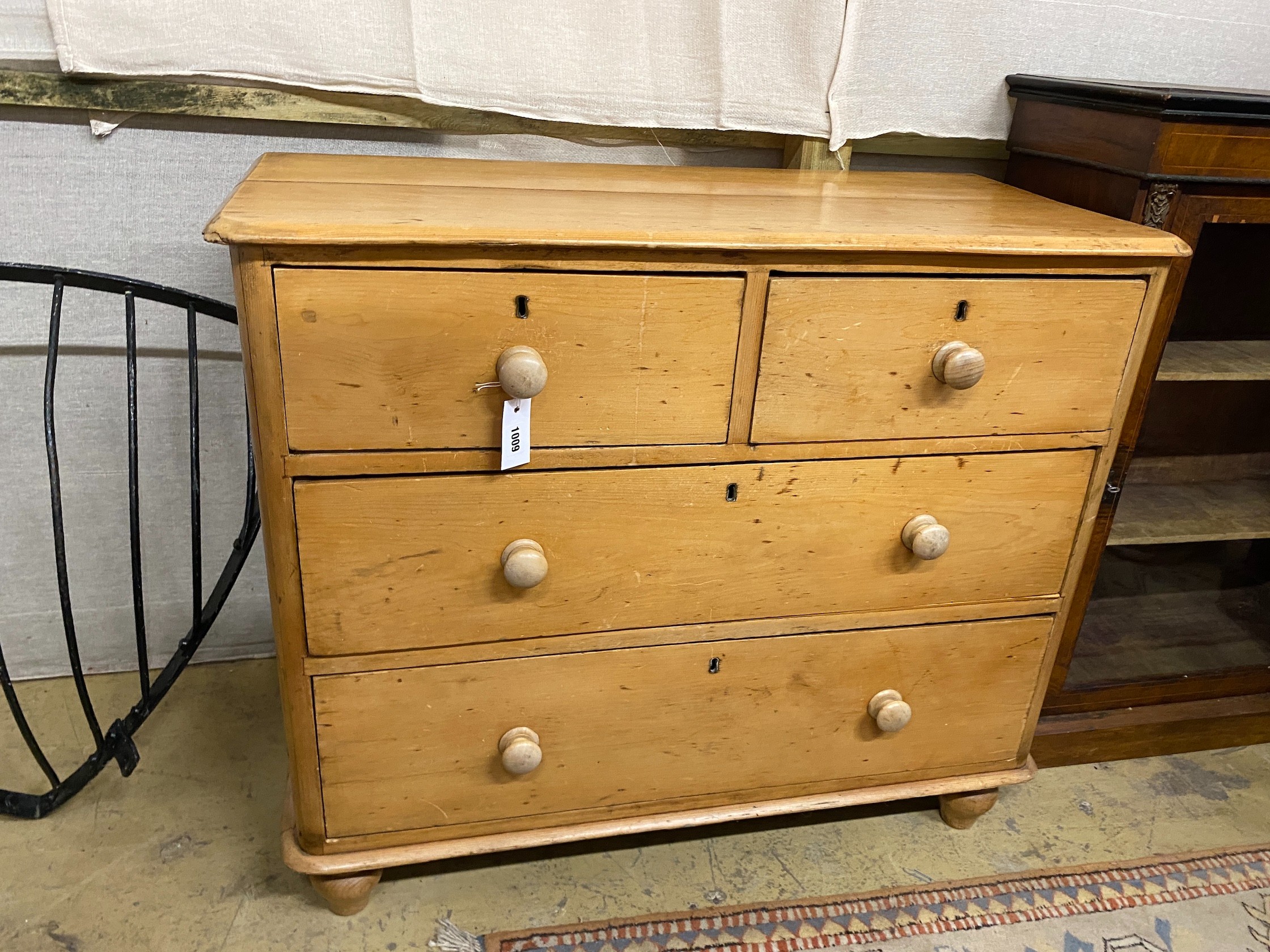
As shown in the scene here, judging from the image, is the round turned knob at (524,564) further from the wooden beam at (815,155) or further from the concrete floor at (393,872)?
the wooden beam at (815,155)

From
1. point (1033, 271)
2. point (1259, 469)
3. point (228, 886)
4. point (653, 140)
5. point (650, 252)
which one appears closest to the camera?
point (650, 252)

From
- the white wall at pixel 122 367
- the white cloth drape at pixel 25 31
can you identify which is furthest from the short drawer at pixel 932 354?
the white cloth drape at pixel 25 31

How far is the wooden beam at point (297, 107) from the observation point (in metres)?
1.29

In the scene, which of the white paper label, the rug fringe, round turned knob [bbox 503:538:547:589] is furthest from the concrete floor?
the white paper label

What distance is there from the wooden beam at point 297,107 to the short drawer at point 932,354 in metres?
0.56

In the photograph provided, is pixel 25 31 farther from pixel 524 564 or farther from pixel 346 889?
pixel 346 889

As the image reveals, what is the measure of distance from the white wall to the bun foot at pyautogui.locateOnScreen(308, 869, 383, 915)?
628 millimetres

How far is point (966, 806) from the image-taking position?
1459 millimetres

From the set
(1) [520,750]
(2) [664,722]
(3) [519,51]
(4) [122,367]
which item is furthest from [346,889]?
(3) [519,51]

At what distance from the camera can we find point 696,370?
105 cm

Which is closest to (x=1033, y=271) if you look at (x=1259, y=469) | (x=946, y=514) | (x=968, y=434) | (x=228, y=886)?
(x=968, y=434)

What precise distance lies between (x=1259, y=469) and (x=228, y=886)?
1813 mm

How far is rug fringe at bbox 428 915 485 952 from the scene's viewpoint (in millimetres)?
1262

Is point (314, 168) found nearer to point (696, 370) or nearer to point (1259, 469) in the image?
point (696, 370)
